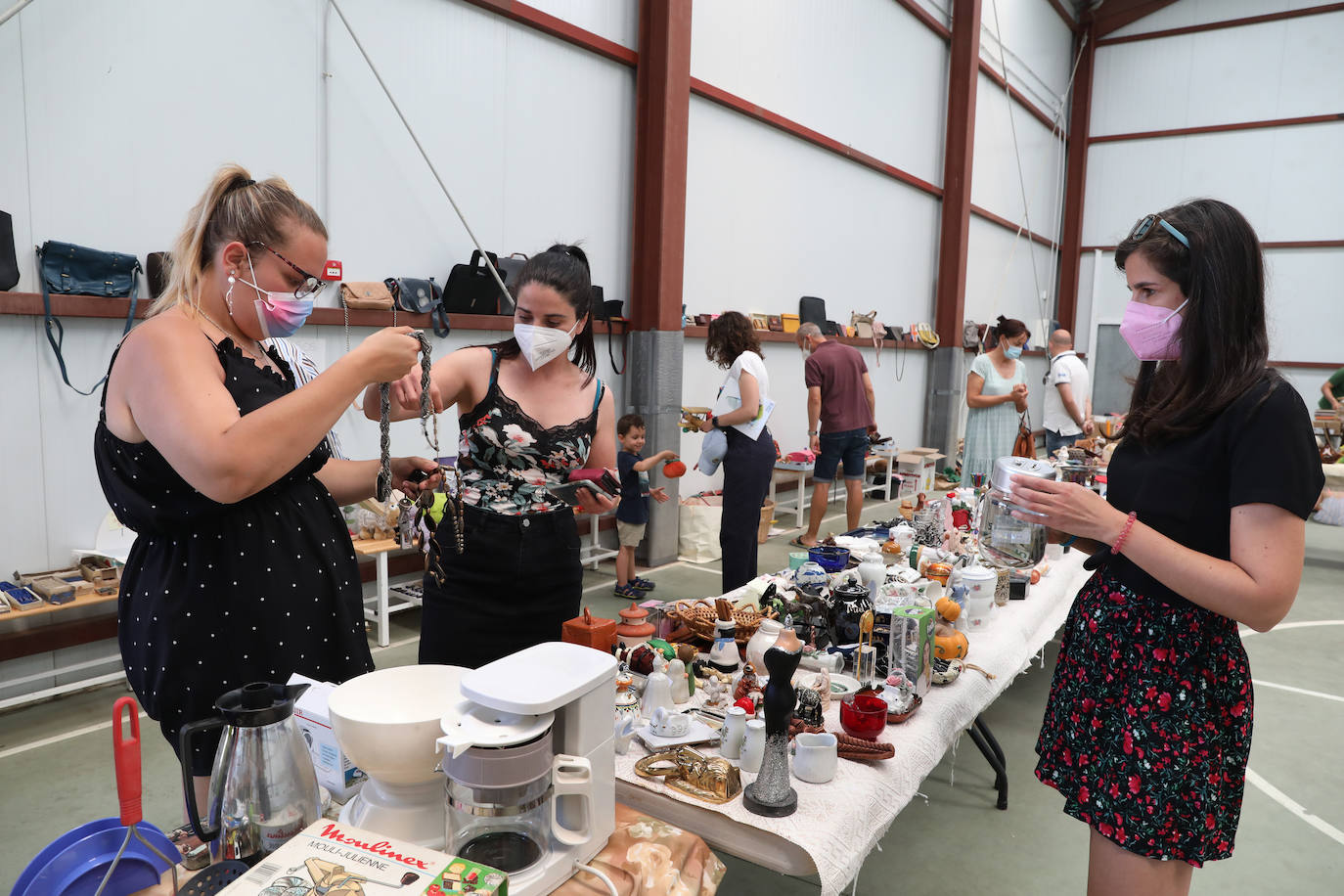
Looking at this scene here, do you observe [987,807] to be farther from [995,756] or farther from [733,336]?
[733,336]

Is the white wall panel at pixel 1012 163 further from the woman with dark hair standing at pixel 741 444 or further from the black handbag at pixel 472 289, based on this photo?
the black handbag at pixel 472 289

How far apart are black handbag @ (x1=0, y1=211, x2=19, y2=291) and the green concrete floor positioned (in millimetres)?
1696

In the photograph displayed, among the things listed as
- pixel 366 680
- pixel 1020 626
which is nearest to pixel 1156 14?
pixel 1020 626

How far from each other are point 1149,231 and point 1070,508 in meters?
0.53

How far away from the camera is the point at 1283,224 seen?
12211mm

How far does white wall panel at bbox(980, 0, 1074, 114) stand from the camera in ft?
35.6

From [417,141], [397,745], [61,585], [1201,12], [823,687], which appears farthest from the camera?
[1201,12]

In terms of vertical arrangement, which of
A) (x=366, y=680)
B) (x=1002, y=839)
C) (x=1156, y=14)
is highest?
(x=1156, y=14)

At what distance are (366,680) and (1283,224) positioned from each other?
1492 centimetres

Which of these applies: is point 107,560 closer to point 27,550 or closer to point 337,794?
point 27,550

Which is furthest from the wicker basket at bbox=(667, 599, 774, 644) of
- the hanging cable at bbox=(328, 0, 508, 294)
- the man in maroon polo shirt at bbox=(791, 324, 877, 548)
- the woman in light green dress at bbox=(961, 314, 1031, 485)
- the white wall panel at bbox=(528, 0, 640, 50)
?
the white wall panel at bbox=(528, 0, 640, 50)

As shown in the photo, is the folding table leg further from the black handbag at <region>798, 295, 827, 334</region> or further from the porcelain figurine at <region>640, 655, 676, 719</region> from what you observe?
the black handbag at <region>798, 295, 827, 334</region>

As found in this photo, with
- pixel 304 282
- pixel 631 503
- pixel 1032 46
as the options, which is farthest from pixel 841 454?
pixel 1032 46

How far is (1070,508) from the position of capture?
143 centimetres
